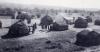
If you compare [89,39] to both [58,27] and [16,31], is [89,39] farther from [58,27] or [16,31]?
[58,27]

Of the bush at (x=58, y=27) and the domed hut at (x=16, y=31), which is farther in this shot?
the bush at (x=58, y=27)

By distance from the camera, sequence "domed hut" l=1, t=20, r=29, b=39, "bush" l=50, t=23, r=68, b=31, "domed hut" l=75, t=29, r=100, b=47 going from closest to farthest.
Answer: "domed hut" l=75, t=29, r=100, b=47 → "domed hut" l=1, t=20, r=29, b=39 → "bush" l=50, t=23, r=68, b=31

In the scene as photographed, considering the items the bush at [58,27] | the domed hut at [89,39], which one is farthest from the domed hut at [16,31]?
the domed hut at [89,39]

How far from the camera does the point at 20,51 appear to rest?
15891 mm

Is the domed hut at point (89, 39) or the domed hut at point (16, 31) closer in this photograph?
the domed hut at point (89, 39)

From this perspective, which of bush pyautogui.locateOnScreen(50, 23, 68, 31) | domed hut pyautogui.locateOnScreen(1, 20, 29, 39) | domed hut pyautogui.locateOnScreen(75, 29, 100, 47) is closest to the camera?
domed hut pyautogui.locateOnScreen(75, 29, 100, 47)

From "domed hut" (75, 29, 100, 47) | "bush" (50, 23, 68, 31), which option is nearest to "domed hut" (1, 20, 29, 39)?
"bush" (50, 23, 68, 31)

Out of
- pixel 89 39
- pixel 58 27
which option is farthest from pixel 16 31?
pixel 89 39

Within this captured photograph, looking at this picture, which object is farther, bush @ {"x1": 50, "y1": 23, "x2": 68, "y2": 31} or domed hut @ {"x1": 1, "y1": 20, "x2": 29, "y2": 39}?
bush @ {"x1": 50, "y1": 23, "x2": 68, "y2": 31}

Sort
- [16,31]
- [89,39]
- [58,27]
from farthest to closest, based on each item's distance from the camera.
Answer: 1. [58,27]
2. [16,31]
3. [89,39]

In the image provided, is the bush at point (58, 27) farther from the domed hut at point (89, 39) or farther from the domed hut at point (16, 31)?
the domed hut at point (89, 39)

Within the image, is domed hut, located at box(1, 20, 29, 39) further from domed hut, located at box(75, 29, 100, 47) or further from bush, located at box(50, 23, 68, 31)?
domed hut, located at box(75, 29, 100, 47)

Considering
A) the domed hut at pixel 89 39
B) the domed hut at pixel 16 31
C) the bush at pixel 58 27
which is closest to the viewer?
Answer: the domed hut at pixel 89 39

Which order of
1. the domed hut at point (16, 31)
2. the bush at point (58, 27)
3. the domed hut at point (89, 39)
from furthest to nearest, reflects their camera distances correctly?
1. the bush at point (58, 27)
2. the domed hut at point (16, 31)
3. the domed hut at point (89, 39)
